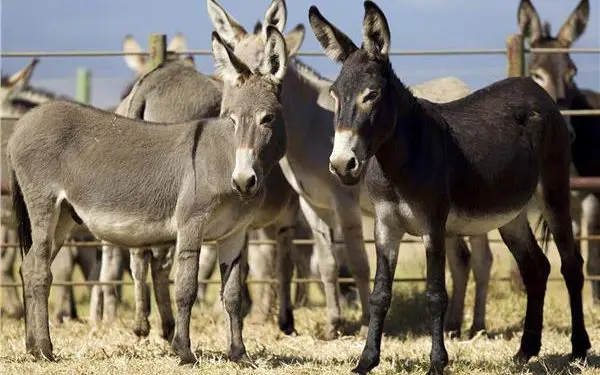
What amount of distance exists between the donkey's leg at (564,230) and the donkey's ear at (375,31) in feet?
4.89

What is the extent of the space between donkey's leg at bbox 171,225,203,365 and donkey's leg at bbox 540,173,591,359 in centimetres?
199

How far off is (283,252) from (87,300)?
4.05 m

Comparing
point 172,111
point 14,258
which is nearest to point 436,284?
point 172,111

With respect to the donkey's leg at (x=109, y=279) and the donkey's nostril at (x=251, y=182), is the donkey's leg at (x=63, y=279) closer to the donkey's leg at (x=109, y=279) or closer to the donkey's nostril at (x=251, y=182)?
the donkey's leg at (x=109, y=279)

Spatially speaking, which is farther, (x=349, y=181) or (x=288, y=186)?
(x=288, y=186)

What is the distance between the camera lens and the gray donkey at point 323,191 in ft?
26.5

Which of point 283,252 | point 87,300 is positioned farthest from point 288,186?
point 87,300

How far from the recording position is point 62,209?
22.2 feet

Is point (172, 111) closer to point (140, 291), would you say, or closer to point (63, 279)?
point (140, 291)

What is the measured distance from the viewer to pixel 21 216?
686 cm

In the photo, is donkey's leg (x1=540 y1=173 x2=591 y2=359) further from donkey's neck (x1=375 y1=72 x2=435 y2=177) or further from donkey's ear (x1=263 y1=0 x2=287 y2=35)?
donkey's ear (x1=263 y1=0 x2=287 y2=35)

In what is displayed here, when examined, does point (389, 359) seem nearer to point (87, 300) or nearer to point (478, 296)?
point (478, 296)

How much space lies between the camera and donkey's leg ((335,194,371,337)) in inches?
319

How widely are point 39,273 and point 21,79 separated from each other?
5.81 metres
